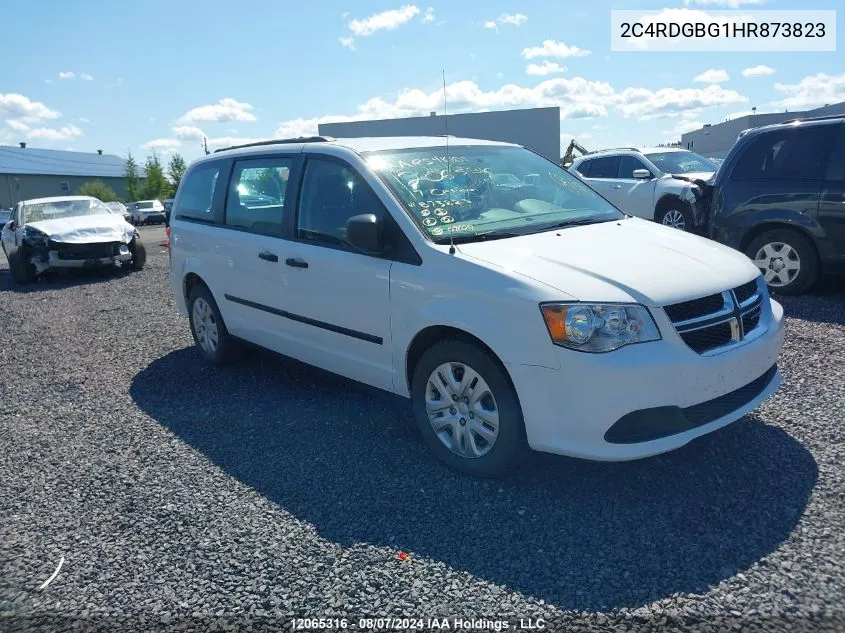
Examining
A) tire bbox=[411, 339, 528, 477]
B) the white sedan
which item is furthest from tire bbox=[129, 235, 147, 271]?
tire bbox=[411, 339, 528, 477]

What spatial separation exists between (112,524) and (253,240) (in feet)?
7.47

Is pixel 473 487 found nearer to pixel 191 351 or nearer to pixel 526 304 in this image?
pixel 526 304

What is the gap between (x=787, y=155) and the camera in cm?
707

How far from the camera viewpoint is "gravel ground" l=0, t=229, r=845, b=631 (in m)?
2.62

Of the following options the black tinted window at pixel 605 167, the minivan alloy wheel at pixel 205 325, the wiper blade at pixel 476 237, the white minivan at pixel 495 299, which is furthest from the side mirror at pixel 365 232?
the black tinted window at pixel 605 167

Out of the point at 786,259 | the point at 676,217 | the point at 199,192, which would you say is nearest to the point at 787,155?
the point at 786,259

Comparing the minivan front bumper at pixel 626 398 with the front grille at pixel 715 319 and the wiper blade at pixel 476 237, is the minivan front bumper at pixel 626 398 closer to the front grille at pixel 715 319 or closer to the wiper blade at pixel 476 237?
the front grille at pixel 715 319

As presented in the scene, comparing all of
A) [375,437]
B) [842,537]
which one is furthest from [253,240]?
[842,537]

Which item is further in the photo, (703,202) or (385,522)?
(703,202)

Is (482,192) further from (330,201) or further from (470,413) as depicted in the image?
(470,413)

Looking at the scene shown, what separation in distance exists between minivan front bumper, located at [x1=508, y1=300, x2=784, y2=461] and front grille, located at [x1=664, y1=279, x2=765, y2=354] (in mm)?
72

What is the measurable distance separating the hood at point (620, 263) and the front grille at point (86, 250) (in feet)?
34.3

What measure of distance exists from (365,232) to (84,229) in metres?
10.4

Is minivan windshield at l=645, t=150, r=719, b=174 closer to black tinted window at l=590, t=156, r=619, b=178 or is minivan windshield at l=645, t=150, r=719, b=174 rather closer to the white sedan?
black tinted window at l=590, t=156, r=619, b=178
